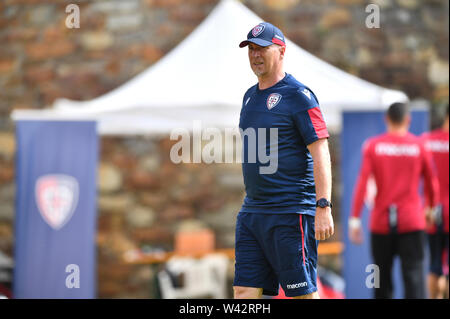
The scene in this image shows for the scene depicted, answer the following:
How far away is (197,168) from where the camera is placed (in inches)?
305

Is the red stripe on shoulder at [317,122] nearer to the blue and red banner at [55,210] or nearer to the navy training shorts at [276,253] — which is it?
A: the navy training shorts at [276,253]

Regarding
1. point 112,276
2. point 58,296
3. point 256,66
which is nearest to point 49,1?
point 112,276

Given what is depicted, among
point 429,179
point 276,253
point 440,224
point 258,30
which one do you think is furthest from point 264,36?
point 440,224

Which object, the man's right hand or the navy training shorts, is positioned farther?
the man's right hand

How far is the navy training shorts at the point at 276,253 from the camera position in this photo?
10.2ft

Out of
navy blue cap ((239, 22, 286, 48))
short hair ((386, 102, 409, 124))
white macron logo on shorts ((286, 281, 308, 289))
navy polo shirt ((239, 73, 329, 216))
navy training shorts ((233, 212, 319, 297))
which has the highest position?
short hair ((386, 102, 409, 124))

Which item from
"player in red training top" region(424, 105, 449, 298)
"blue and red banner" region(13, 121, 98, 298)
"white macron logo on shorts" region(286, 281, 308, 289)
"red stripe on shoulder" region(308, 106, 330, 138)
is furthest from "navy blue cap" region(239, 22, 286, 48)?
"blue and red banner" region(13, 121, 98, 298)

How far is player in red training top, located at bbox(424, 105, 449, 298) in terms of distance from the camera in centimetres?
554

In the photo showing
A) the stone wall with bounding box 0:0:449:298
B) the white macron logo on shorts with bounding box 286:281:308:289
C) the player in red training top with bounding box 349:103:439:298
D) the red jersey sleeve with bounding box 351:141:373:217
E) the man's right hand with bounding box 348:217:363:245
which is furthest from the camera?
the stone wall with bounding box 0:0:449:298

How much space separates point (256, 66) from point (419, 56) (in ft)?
18.1

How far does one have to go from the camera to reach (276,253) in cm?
315

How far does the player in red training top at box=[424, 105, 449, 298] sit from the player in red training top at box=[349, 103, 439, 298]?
1.05 feet

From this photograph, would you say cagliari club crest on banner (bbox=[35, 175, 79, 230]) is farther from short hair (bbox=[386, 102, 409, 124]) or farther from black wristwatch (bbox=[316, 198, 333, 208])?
black wristwatch (bbox=[316, 198, 333, 208])

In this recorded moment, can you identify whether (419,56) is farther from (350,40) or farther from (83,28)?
(83,28)
